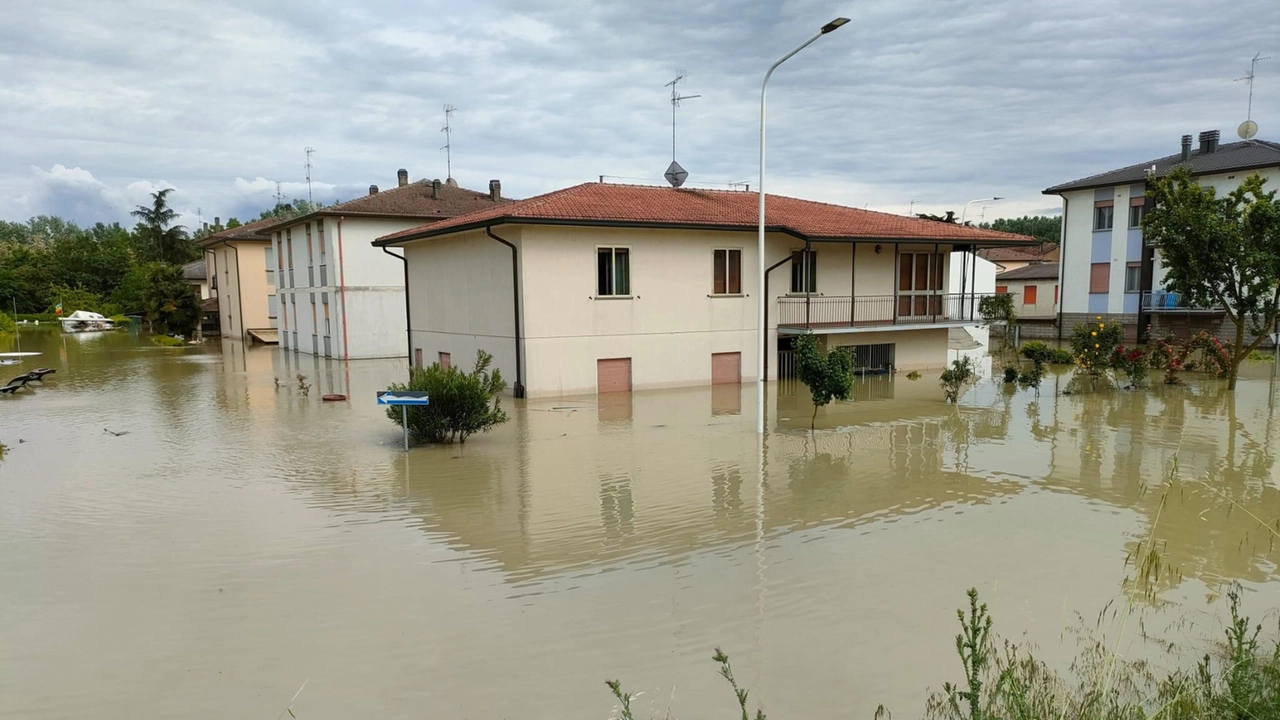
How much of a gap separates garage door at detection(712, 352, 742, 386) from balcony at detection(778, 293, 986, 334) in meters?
1.94

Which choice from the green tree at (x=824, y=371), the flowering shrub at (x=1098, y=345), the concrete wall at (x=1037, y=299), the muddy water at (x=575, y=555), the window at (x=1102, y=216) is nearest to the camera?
the muddy water at (x=575, y=555)

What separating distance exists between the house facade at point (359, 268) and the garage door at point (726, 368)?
1442cm

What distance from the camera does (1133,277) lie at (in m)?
38.0

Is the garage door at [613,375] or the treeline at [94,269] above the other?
the treeline at [94,269]

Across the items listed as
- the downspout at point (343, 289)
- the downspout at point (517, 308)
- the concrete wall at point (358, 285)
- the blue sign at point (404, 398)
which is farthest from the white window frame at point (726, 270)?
the concrete wall at point (358, 285)

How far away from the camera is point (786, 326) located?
2444 cm

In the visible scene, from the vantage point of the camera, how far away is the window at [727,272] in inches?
915

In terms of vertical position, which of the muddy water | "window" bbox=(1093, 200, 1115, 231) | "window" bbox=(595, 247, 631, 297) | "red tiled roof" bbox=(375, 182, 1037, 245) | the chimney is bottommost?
the muddy water

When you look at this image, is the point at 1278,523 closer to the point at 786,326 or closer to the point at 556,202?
the point at 786,326

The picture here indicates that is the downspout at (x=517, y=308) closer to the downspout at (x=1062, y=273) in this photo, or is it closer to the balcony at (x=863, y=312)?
the balcony at (x=863, y=312)

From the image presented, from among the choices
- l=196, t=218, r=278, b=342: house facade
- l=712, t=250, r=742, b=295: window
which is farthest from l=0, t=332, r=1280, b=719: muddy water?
l=196, t=218, r=278, b=342: house facade

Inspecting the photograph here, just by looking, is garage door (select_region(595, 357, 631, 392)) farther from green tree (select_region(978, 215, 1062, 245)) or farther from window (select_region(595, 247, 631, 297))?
green tree (select_region(978, 215, 1062, 245))

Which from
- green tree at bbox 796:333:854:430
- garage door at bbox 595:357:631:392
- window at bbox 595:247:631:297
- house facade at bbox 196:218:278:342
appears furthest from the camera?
house facade at bbox 196:218:278:342

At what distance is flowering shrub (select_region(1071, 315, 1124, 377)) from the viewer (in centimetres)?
2197
